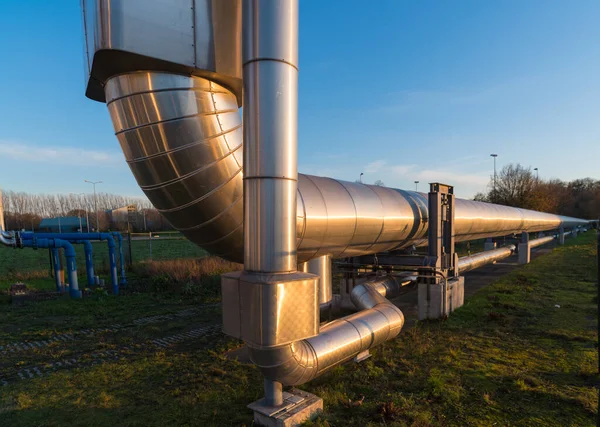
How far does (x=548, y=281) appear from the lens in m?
15.6

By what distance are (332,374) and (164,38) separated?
5842 millimetres

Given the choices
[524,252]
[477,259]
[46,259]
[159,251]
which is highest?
[477,259]

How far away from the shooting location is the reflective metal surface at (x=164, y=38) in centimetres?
335

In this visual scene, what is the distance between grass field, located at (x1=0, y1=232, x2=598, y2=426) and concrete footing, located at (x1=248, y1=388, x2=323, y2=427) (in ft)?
0.84

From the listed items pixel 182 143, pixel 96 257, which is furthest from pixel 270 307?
pixel 96 257

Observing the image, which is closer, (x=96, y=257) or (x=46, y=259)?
(x=46, y=259)

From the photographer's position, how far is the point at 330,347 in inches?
195

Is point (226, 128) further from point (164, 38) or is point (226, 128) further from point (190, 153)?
point (164, 38)

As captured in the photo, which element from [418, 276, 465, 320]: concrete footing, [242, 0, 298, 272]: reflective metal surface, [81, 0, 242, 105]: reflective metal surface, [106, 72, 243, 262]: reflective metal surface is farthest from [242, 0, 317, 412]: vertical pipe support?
[418, 276, 465, 320]: concrete footing

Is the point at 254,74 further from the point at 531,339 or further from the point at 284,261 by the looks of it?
the point at 531,339

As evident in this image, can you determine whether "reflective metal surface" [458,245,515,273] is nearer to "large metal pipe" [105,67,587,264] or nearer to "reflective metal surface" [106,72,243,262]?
"large metal pipe" [105,67,587,264]

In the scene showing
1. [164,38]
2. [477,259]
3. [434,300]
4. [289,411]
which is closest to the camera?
[164,38]

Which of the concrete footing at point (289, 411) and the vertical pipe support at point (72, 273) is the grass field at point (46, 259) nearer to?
the vertical pipe support at point (72, 273)

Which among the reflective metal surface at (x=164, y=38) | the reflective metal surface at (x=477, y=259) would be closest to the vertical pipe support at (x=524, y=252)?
the reflective metal surface at (x=477, y=259)
